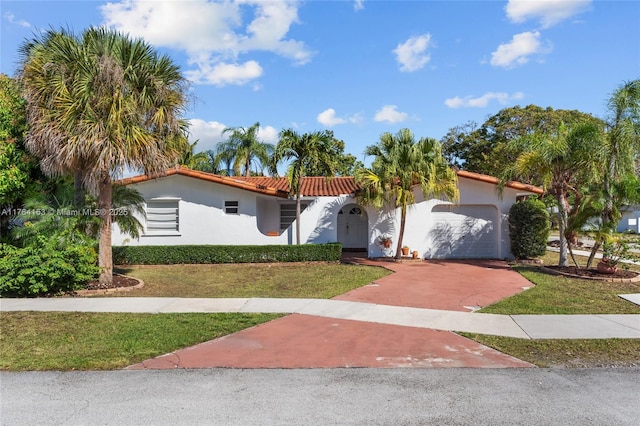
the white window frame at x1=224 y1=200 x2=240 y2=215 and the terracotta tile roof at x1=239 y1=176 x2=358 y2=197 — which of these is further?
the terracotta tile roof at x1=239 y1=176 x2=358 y2=197

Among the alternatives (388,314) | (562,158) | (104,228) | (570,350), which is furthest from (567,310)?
(104,228)

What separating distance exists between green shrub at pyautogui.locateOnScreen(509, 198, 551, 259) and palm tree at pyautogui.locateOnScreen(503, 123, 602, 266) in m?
1.77

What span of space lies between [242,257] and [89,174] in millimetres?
6652

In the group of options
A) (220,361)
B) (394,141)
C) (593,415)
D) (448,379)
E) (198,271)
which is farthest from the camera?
(394,141)

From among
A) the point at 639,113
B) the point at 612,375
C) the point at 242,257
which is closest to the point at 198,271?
the point at 242,257

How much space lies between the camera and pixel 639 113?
1248 centimetres

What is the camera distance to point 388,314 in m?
8.38

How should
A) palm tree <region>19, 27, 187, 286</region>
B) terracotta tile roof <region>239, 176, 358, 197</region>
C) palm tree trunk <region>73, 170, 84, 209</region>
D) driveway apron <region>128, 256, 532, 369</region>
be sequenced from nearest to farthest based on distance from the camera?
driveway apron <region>128, 256, 532, 369</region> → palm tree <region>19, 27, 187, 286</region> → palm tree trunk <region>73, 170, 84, 209</region> → terracotta tile roof <region>239, 176, 358, 197</region>

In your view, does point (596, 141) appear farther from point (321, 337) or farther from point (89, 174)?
point (89, 174)

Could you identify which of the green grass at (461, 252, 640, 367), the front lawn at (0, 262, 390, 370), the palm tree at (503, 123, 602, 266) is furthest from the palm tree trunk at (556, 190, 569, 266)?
the front lawn at (0, 262, 390, 370)

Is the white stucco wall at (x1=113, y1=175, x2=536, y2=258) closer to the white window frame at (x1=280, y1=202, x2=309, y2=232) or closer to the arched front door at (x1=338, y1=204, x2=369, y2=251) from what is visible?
the white window frame at (x1=280, y1=202, x2=309, y2=232)

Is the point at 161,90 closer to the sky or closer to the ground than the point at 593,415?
closer to the sky

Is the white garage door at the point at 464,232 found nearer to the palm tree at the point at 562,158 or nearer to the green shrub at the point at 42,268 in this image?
the palm tree at the point at 562,158

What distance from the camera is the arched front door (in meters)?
20.6
